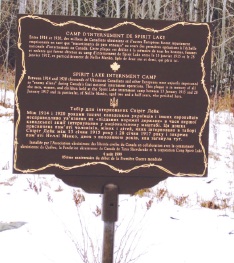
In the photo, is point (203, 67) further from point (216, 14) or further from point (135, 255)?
point (216, 14)

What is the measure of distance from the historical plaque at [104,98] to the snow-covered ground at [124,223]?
686 millimetres

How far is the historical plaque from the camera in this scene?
3.26 metres

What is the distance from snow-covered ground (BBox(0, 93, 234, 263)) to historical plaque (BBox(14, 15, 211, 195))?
69 cm

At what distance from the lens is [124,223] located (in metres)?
5.10

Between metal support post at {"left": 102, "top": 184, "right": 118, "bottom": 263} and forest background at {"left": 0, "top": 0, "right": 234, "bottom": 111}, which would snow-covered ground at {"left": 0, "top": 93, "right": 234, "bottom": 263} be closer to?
metal support post at {"left": 102, "top": 184, "right": 118, "bottom": 263}

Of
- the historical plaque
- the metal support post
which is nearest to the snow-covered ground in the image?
the metal support post

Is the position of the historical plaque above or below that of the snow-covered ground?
above

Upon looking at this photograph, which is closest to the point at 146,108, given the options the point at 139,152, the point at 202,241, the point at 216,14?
the point at 139,152

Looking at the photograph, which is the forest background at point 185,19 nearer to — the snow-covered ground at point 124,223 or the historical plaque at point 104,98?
the snow-covered ground at point 124,223

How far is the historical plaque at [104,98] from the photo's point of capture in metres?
3.26

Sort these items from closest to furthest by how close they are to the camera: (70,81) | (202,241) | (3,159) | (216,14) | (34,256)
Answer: (70,81), (34,256), (202,241), (3,159), (216,14)

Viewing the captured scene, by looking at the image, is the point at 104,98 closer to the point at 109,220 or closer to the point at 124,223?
the point at 109,220

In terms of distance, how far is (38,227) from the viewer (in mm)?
4816

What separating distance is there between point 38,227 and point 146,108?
2.20 m
